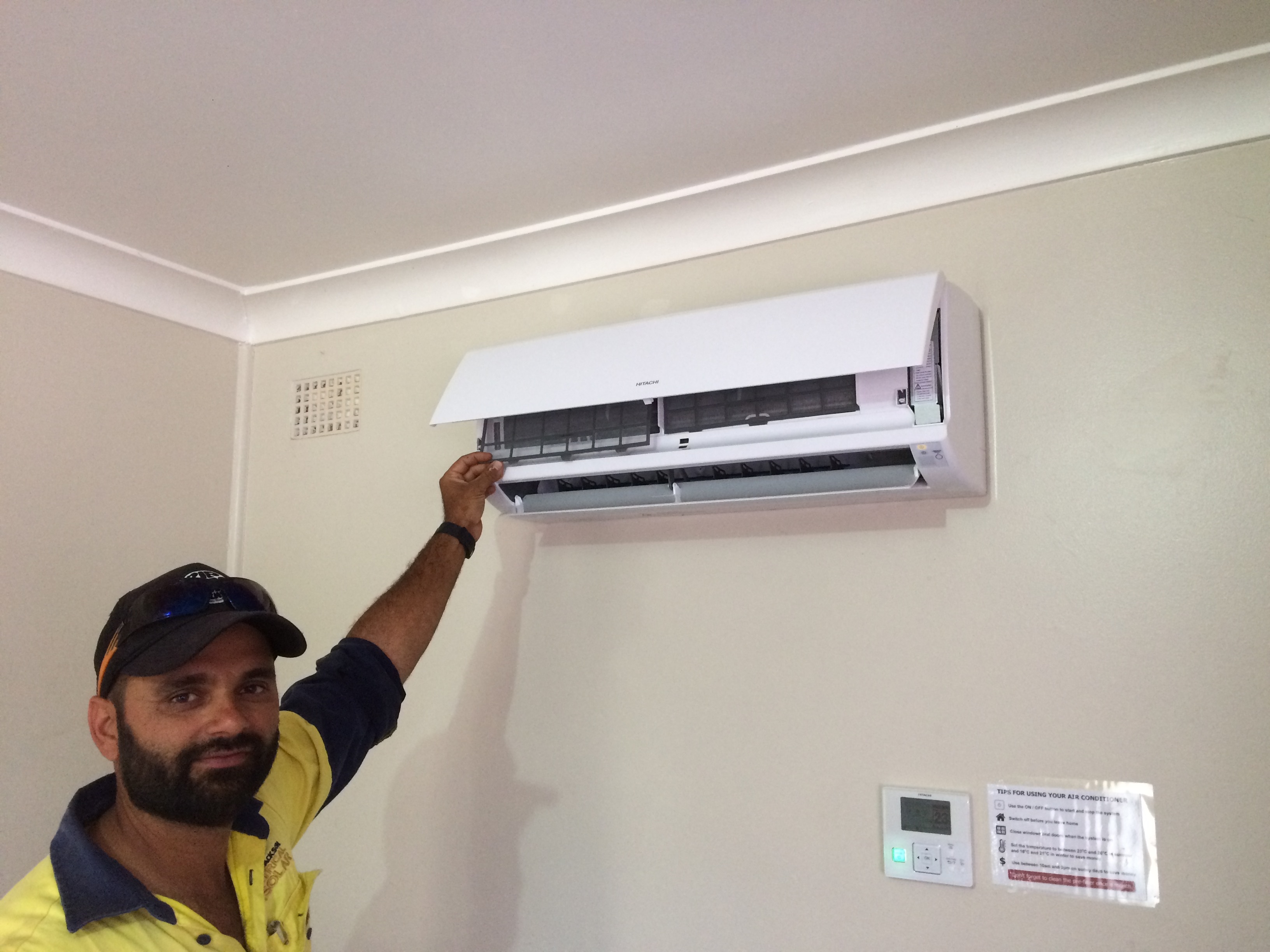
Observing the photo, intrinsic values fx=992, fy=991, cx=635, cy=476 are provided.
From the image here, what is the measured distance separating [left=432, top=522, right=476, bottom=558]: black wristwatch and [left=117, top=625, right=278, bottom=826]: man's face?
1.41ft

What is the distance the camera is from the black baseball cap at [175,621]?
1.24 metres

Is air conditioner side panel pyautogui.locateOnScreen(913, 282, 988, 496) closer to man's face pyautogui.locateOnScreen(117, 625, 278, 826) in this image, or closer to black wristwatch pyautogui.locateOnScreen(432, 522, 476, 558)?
black wristwatch pyautogui.locateOnScreen(432, 522, 476, 558)

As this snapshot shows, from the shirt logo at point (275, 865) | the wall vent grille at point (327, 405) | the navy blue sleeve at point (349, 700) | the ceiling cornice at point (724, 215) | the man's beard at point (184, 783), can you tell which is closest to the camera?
the man's beard at point (184, 783)

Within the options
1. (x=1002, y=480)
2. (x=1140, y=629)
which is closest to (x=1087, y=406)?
(x=1002, y=480)

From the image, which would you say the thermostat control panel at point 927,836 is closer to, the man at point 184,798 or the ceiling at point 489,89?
the man at point 184,798

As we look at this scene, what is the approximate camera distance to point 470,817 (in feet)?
6.29

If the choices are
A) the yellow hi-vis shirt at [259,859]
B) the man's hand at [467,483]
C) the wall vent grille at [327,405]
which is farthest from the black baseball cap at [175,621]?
→ the wall vent grille at [327,405]

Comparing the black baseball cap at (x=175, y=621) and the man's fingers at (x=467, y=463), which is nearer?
the black baseball cap at (x=175, y=621)

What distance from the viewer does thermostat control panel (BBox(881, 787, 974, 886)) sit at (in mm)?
1472

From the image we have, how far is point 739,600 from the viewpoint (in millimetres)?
1715

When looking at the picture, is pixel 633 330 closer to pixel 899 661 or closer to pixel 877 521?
pixel 877 521

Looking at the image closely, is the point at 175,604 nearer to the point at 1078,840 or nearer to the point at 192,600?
the point at 192,600

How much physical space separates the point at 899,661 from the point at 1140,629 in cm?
35

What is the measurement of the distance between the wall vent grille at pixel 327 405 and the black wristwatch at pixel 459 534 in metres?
0.60
